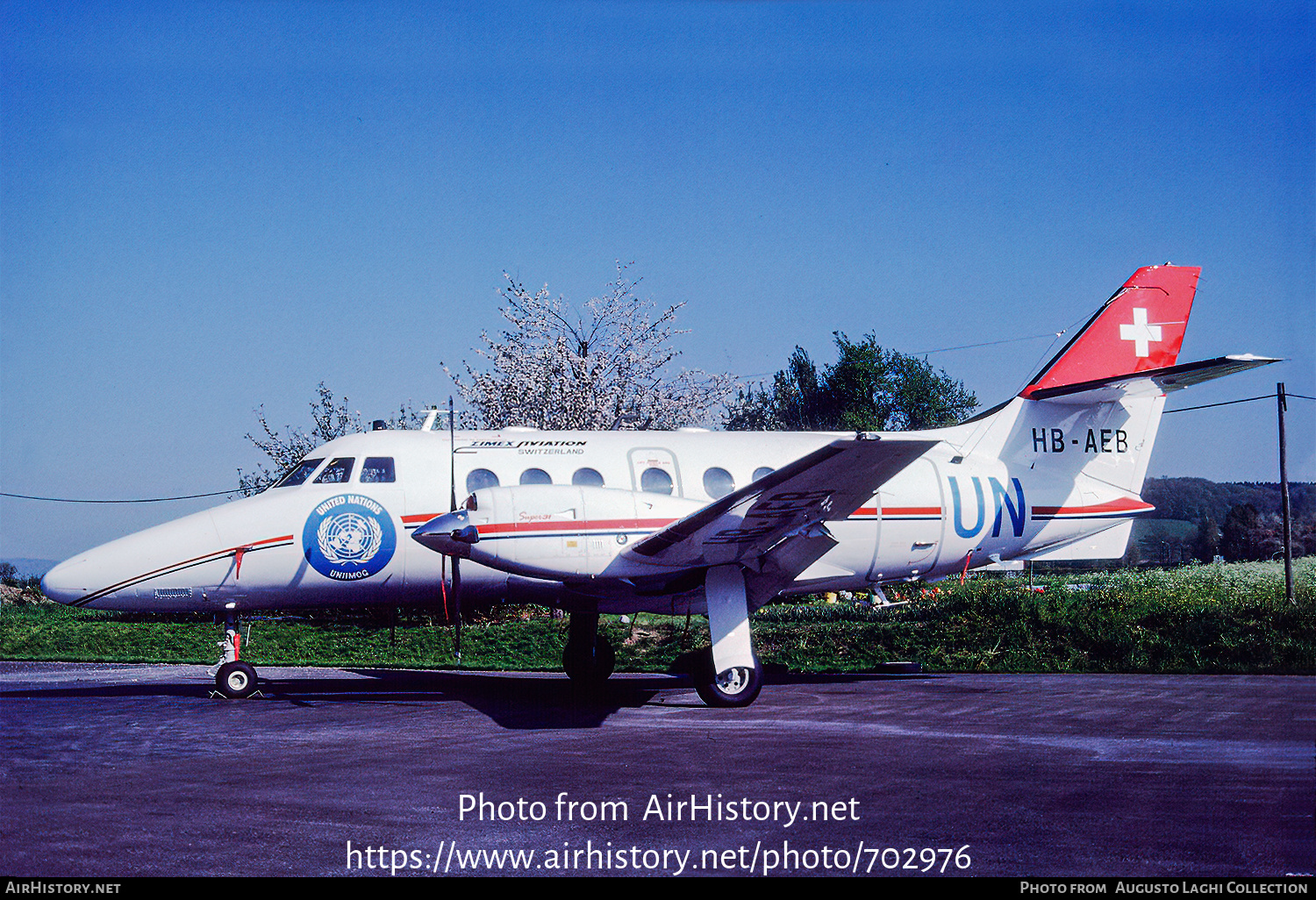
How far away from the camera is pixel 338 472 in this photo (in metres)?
13.9

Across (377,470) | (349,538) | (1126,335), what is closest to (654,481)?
(377,470)

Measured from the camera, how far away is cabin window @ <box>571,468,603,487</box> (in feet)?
46.3

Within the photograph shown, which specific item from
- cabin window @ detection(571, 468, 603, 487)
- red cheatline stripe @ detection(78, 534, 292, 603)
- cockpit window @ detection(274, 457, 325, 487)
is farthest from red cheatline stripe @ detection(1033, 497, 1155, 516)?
red cheatline stripe @ detection(78, 534, 292, 603)

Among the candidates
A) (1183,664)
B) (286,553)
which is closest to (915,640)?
(1183,664)

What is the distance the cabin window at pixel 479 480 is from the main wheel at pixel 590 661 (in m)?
2.79

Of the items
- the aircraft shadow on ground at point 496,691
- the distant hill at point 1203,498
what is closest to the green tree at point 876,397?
the distant hill at point 1203,498

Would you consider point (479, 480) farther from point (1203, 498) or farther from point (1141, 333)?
point (1203, 498)

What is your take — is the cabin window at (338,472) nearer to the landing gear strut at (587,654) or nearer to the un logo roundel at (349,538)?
the un logo roundel at (349,538)

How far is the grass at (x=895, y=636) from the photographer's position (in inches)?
712

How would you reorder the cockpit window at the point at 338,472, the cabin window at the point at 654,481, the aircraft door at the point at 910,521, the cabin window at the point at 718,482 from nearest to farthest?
the cockpit window at the point at 338,472 → the cabin window at the point at 654,481 → the cabin window at the point at 718,482 → the aircraft door at the point at 910,521

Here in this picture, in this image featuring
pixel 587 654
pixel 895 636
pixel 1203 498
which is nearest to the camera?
pixel 587 654

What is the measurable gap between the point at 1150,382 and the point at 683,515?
23.0ft

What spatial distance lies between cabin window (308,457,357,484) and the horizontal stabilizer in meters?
9.89

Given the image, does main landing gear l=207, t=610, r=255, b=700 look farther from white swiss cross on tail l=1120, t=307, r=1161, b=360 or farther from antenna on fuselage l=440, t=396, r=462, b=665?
white swiss cross on tail l=1120, t=307, r=1161, b=360
